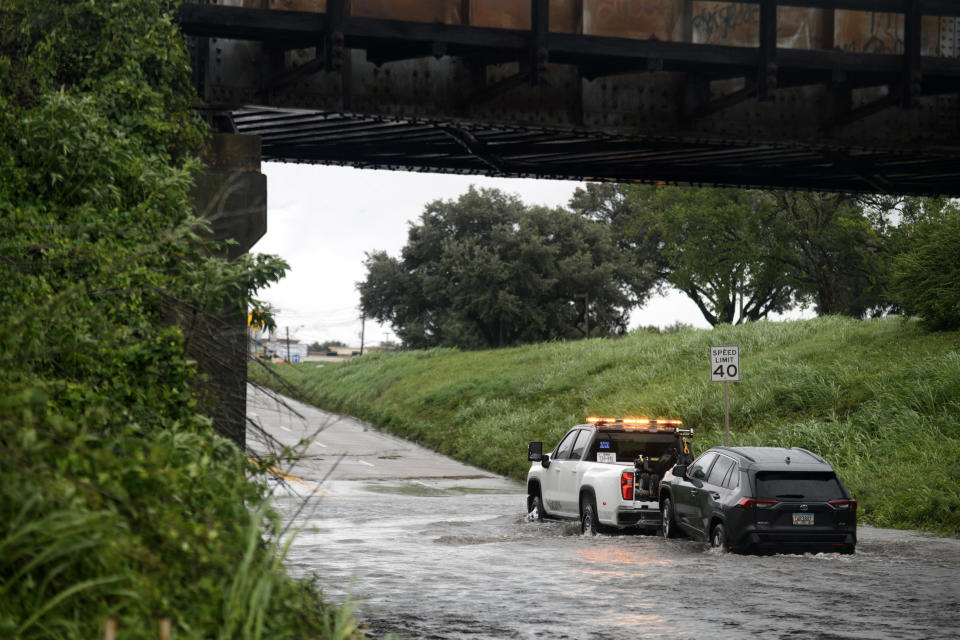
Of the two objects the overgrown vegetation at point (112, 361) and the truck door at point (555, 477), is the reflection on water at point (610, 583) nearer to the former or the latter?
the truck door at point (555, 477)

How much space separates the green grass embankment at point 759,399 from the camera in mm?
23297

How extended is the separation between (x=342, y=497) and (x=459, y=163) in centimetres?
964

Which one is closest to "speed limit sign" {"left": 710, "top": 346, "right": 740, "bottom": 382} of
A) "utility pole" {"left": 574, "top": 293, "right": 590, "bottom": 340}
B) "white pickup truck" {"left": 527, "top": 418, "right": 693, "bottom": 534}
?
"white pickup truck" {"left": 527, "top": 418, "right": 693, "bottom": 534}

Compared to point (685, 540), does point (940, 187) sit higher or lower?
higher

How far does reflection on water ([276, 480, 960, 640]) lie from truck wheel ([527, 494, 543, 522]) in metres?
0.46

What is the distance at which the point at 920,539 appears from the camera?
18.6 metres

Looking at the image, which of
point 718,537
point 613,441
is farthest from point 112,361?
point 613,441

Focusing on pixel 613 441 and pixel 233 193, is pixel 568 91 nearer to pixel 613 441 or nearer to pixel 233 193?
pixel 233 193

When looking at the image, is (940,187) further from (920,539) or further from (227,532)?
(227,532)

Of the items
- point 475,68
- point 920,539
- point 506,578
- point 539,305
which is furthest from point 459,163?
point 539,305

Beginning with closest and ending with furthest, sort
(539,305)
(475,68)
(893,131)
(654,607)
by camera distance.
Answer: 1. (654,607)
2. (475,68)
3. (893,131)
4. (539,305)

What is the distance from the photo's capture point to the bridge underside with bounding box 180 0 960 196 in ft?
49.1

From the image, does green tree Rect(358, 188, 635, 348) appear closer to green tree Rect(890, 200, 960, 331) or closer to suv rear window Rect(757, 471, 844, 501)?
green tree Rect(890, 200, 960, 331)

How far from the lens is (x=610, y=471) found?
18.7m
